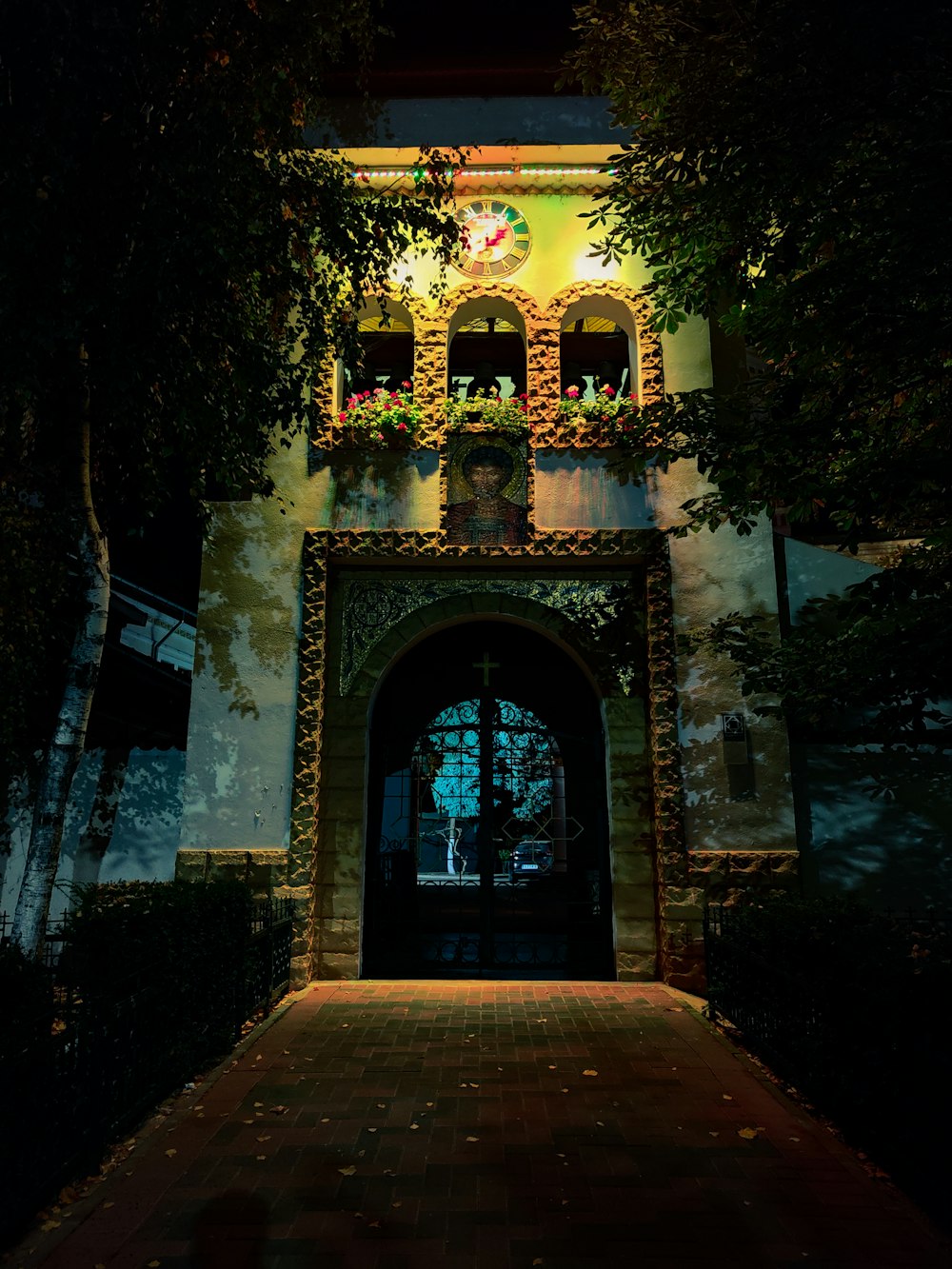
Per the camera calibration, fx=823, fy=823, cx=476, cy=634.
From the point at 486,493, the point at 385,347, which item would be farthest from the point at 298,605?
the point at 385,347

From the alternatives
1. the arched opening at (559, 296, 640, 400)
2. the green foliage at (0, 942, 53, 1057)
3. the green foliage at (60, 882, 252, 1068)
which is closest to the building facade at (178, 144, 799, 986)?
the arched opening at (559, 296, 640, 400)

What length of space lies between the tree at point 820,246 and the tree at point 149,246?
2735 mm

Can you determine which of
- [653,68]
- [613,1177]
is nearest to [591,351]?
[653,68]

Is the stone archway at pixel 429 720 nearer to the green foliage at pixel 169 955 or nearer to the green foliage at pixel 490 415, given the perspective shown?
the green foliage at pixel 490 415

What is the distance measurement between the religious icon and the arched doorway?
1.69 meters

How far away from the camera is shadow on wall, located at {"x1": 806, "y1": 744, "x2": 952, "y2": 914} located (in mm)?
9352

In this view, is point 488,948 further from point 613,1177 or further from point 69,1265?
point 69,1265

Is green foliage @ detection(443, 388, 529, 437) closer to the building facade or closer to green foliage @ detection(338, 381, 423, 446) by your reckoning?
the building facade

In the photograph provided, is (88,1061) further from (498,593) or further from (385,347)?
(385,347)

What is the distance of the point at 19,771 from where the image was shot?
34.8 ft

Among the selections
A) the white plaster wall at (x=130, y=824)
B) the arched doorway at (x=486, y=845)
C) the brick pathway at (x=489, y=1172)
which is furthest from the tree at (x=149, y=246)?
the arched doorway at (x=486, y=845)

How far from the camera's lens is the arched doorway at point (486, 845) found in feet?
33.0

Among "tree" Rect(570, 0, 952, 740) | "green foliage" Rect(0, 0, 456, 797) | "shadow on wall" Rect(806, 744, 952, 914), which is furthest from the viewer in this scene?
"shadow on wall" Rect(806, 744, 952, 914)

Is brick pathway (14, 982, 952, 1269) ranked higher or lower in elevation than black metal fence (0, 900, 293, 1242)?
lower
